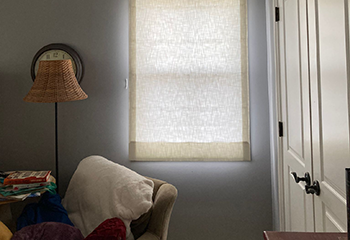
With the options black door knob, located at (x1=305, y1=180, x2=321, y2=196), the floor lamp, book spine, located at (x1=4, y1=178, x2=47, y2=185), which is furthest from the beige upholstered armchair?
the floor lamp

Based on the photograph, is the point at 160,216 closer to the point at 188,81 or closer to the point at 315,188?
the point at 315,188

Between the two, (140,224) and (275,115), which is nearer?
(140,224)

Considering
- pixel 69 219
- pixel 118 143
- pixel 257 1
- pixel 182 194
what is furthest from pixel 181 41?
pixel 69 219

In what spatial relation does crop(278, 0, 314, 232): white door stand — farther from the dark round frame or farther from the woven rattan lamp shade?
the dark round frame

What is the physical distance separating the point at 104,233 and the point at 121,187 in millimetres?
424

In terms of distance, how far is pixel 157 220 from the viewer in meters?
1.54

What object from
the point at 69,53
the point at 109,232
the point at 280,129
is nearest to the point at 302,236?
the point at 109,232

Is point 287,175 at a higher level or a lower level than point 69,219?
higher

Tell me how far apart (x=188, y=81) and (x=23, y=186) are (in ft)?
4.45

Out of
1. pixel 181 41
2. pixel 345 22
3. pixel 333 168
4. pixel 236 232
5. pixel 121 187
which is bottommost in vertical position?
pixel 236 232

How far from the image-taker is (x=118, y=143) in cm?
246

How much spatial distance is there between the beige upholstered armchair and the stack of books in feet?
2.43

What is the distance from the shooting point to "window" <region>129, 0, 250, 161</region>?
7.69ft

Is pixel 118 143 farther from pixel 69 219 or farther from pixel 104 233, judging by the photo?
pixel 104 233
